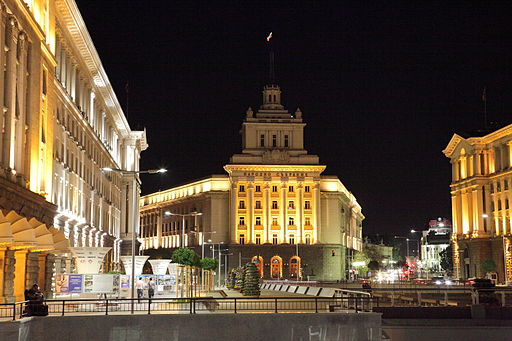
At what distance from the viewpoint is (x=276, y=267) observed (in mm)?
155750

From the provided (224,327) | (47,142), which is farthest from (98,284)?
(224,327)

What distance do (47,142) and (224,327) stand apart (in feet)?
80.4

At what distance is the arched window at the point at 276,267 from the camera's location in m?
155

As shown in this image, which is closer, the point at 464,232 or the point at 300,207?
the point at 464,232

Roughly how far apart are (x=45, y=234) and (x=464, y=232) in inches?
4180

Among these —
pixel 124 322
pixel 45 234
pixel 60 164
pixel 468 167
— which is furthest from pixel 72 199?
pixel 468 167

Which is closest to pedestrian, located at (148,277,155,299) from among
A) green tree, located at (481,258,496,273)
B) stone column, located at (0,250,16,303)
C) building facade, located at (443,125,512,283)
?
stone column, located at (0,250,16,303)

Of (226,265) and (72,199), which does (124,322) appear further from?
(226,265)

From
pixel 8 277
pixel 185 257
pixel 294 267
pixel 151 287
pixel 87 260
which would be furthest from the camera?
pixel 294 267

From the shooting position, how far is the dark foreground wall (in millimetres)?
31000

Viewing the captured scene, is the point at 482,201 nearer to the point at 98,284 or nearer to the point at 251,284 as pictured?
the point at 251,284

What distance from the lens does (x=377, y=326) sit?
108ft

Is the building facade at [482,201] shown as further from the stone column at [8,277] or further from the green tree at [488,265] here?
the stone column at [8,277]

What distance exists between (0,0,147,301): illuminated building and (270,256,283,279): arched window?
68.6 m
